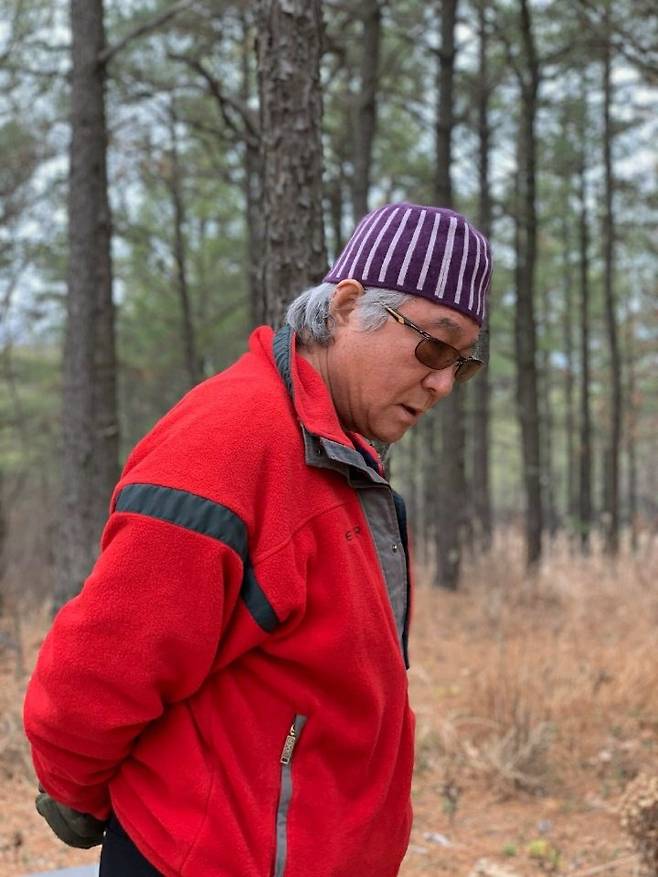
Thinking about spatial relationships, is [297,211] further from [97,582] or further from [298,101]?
[97,582]

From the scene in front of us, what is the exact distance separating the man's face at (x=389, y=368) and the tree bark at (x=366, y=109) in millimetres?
6751

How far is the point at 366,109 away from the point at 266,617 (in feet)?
24.2

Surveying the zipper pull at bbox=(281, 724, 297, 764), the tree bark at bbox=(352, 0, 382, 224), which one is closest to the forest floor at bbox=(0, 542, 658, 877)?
the zipper pull at bbox=(281, 724, 297, 764)

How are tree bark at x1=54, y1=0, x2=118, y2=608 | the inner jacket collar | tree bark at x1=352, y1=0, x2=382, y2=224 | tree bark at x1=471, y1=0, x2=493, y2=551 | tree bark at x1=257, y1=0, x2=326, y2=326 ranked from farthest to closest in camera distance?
tree bark at x1=471, y1=0, x2=493, y2=551, tree bark at x1=352, y1=0, x2=382, y2=224, tree bark at x1=54, y1=0, x2=118, y2=608, tree bark at x1=257, y1=0, x2=326, y2=326, the inner jacket collar

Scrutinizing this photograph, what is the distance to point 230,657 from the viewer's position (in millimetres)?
1434

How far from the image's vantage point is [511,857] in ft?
12.7

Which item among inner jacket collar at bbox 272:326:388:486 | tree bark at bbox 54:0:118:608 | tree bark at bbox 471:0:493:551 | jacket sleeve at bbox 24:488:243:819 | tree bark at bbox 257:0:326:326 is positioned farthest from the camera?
tree bark at bbox 471:0:493:551

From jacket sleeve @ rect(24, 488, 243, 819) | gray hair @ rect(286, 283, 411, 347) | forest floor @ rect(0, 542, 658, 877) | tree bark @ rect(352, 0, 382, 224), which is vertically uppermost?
tree bark @ rect(352, 0, 382, 224)

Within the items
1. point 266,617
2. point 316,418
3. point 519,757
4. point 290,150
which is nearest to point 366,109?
point 290,150

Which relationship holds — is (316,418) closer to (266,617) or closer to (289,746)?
(266,617)

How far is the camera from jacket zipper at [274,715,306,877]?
143cm

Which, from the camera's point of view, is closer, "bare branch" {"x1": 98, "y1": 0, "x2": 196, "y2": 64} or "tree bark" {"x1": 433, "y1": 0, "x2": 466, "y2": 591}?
"bare branch" {"x1": 98, "y1": 0, "x2": 196, "y2": 64}

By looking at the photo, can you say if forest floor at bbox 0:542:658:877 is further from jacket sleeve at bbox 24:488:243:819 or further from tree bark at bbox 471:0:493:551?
tree bark at bbox 471:0:493:551

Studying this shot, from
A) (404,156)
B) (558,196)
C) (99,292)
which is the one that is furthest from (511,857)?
(558,196)
